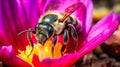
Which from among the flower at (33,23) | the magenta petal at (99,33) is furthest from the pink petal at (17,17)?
the magenta petal at (99,33)

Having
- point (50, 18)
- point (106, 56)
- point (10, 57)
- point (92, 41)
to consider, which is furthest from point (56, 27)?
point (106, 56)

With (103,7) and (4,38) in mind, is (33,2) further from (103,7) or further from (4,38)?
(103,7)

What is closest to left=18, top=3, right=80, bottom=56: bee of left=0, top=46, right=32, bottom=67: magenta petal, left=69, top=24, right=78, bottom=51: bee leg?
left=69, top=24, right=78, bottom=51: bee leg

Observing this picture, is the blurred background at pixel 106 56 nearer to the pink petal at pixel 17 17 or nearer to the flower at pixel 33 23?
the flower at pixel 33 23

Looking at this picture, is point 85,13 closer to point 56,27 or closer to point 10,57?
point 56,27

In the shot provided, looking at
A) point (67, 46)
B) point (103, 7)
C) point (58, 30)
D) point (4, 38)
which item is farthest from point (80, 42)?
point (103, 7)

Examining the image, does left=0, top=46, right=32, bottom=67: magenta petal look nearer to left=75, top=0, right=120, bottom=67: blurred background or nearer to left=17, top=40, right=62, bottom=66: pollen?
left=17, top=40, right=62, bottom=66: pollen
